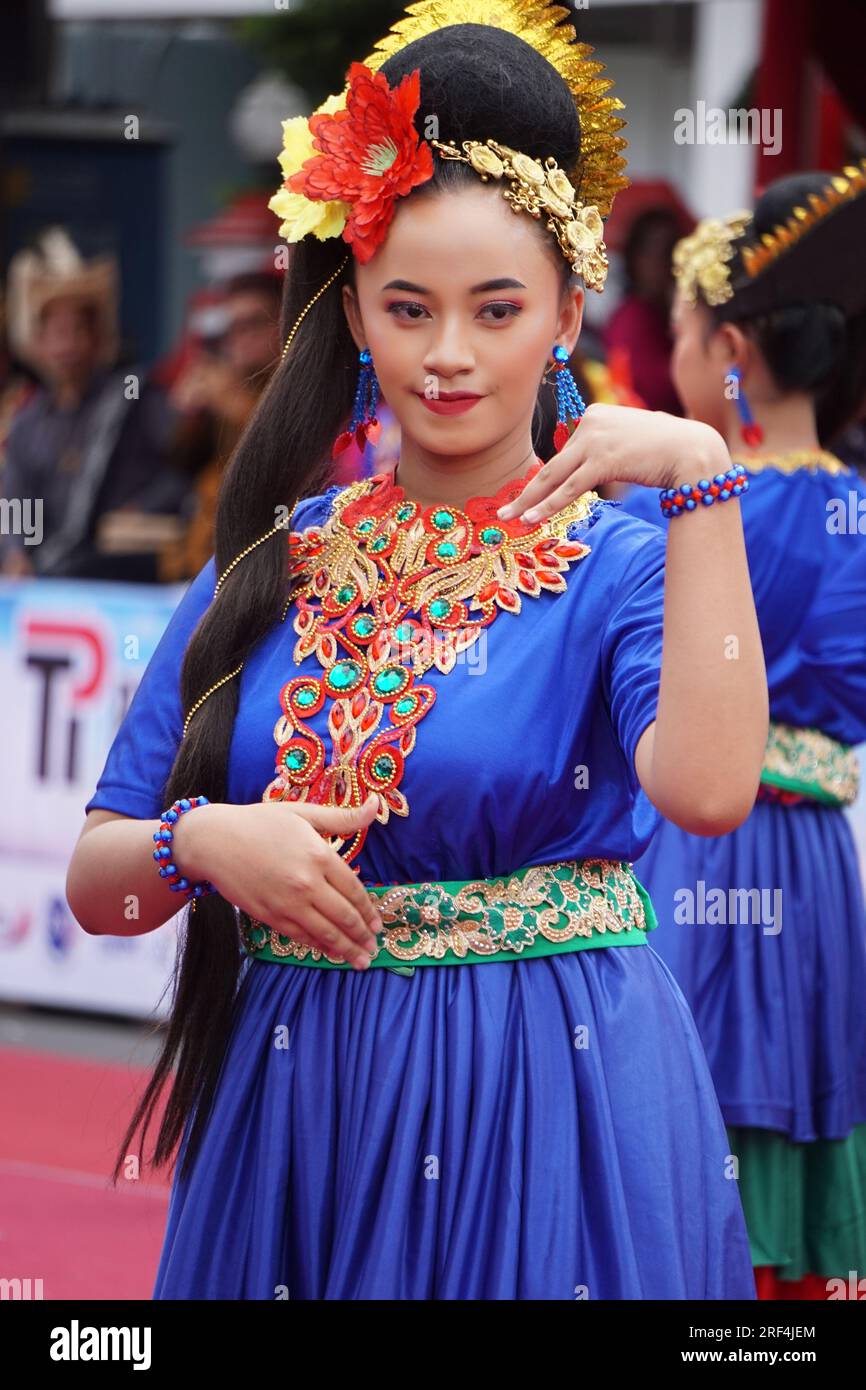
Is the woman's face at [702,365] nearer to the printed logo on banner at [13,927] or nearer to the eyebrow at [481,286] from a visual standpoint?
the eyebrow at [481,286]

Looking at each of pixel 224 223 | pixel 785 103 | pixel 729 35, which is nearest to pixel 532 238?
pixel 785 103

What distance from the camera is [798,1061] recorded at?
3895 millimetres

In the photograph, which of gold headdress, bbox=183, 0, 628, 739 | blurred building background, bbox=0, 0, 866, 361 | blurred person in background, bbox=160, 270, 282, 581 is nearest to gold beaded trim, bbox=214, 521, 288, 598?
gold headdress, bbox=183, 0, 628, 739

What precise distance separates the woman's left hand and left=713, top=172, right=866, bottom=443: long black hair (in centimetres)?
216

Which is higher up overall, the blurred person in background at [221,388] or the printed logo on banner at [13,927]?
the blurred person in background at [221,388]

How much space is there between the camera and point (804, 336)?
4.05 meters

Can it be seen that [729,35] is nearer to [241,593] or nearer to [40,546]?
[40,546]

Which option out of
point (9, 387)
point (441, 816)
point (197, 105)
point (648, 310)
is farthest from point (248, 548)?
point (197, 105)

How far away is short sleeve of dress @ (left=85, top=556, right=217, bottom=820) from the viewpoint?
89.7 inches

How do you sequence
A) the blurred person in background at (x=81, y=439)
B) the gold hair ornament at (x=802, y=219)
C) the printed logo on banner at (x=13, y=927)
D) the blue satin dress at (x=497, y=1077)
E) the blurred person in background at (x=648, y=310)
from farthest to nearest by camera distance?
the blurred person in background at (x=81, y=439)
the blurred person in background at (x=648, y=310)
the printed logo on banner at (x=13, y=927)
the gold hair ornament at (x=802, y=219)
the blue satin dress at (x=497, y=1077)

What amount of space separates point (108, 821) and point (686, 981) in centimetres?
191

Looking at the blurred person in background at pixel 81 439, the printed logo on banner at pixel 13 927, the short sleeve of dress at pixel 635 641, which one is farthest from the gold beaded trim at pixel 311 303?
the blurred person in background at pixel 81 439

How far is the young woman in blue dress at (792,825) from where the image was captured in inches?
153

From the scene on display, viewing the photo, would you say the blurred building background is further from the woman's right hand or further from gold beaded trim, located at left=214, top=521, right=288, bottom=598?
the woman's right hand
